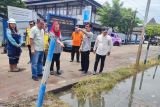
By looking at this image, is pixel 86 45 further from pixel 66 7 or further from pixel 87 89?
pixel 66 7

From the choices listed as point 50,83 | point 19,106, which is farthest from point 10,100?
point 50,83

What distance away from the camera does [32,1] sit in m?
42.0

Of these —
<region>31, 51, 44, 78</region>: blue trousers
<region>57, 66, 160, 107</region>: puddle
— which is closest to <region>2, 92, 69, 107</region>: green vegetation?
<region>57, 66, 160, 107</region>: puddle

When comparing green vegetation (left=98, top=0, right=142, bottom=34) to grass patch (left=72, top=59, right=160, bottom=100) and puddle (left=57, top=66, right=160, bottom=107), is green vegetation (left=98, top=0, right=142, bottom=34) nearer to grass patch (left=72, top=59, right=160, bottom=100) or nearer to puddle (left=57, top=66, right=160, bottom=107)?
grass patch (left=72, top=59, right=160, bottom=100)

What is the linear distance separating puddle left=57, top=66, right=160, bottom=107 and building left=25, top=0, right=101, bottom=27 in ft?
95.8

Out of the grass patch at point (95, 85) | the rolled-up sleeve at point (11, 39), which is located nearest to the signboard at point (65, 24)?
the grass patch at point (95, 85)

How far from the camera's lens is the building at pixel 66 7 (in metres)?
37.0

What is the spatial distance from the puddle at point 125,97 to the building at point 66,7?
2919cm

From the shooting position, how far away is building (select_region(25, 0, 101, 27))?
121 feet

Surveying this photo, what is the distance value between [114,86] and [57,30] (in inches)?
94.0

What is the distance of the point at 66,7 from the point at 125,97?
33.8m

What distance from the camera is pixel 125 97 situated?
6.34 meters

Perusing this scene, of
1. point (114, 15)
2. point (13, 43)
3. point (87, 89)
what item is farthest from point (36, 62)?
point (114, 15)

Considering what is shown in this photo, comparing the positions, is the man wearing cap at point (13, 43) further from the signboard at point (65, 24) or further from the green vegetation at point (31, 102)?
the signboard at point (65, 24)
